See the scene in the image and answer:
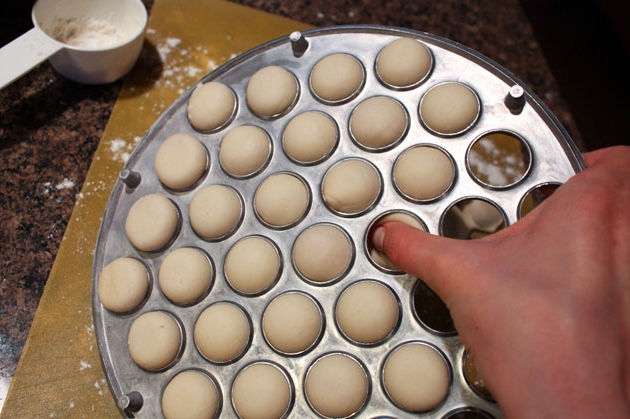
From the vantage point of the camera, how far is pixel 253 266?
3.43ft

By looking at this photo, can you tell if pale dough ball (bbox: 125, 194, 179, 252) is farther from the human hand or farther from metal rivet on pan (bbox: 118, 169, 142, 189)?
the human hand

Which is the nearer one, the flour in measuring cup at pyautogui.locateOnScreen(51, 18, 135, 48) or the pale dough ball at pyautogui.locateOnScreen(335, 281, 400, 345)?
the pale dough ball at pyautogui.locateOnScreen(335, 281, 400, 345)

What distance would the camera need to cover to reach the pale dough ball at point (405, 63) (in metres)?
1.13

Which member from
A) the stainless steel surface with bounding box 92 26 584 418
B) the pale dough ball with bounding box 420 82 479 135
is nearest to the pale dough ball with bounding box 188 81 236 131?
the stainless steel surface with bounding box 92 26 584 418

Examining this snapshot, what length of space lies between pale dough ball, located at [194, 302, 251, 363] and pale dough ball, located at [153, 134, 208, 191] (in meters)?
0.33

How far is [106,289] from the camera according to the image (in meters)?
1.10

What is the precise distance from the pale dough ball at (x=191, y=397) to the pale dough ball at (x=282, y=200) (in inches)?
15.2

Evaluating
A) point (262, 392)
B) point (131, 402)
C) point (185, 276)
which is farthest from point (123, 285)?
point (262, 392)

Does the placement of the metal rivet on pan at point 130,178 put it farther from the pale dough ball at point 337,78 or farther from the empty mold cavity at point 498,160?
the empty mold cavity at point 498,160

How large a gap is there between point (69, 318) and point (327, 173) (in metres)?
0.78

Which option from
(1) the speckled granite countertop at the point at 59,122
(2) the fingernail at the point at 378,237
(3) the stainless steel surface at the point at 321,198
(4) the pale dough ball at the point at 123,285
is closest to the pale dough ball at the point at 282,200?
(3) the stainless steel surface at the point at 321,198

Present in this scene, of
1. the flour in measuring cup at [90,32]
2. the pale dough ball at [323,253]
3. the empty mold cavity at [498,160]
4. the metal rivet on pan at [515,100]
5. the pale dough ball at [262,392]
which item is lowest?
the pale dough ball at [262,392]

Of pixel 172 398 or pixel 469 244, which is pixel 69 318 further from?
pixel 469 244

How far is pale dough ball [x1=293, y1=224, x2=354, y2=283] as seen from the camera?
Answer: 1.03 m
